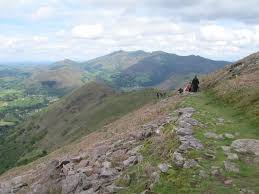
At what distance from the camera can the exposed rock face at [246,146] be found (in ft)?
77.2

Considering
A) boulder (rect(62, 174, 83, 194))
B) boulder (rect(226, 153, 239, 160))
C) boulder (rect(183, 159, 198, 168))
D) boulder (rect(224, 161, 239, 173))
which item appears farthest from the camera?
boulder (rect(62, 174, 83, 194))

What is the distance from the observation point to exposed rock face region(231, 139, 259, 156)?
23.5 metres

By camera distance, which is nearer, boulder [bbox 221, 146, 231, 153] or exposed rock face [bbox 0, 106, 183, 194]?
boulder [bbox 221, 146, 231, 153]

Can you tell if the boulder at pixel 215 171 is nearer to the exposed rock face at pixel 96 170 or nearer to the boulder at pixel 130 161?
the exposed rock face at pixel 96 170

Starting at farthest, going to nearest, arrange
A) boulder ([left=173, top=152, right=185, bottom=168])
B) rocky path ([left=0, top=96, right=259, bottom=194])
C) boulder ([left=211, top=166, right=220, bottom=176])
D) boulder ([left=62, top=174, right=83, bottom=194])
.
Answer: boulder ([left=62, top=174, right=83, bottom=194])
boulder ([left=173, top=152, right=185, bottom=168])
rocky path ([left=0, top=96, right=259, bottom=194])
boulder ([left=211, top=166, right=220, bottom=176])

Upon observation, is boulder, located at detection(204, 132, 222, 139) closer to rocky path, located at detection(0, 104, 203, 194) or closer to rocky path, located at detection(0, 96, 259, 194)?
rocky path, located at detection(0, 96, 259, 194)

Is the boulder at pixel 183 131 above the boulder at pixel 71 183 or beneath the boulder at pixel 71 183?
above

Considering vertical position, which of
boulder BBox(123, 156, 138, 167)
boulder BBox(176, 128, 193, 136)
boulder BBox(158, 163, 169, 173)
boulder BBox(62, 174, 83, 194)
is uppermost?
boulder BBox(176, 128, 193, 136)

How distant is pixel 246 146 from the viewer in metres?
24.3

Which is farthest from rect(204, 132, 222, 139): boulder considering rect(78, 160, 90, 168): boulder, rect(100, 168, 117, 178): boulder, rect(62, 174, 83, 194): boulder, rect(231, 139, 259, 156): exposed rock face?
rect(78, 160, 90, 168): boulder

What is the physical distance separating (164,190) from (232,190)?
3.44 m

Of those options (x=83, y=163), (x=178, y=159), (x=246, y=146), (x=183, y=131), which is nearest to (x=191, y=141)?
(x=183, y=131)

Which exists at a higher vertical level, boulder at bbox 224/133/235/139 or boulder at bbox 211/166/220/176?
boulder at bbox 224/133/235/139

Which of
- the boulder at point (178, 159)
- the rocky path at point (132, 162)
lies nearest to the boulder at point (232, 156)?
the rocky path at point (132, 162)
